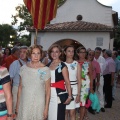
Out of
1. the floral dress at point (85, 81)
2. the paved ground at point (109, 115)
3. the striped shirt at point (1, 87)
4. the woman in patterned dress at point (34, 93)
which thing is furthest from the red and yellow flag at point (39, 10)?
the striped shirt at point (1, 87)

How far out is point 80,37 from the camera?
67.4 feet

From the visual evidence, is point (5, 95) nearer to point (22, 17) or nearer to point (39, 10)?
point (39, 10)

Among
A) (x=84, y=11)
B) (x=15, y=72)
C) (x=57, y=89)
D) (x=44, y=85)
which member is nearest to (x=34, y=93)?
(x=44, y=85)

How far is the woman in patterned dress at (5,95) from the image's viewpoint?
3547 mm

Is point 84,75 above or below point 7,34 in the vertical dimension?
below

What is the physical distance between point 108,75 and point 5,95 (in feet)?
19.5

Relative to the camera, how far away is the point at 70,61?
5.71m

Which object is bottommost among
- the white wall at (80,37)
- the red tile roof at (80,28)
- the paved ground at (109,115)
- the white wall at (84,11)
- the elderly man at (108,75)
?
the paved ground at (109,115)

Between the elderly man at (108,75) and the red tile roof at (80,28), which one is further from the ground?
the red tile roof at (80,28)

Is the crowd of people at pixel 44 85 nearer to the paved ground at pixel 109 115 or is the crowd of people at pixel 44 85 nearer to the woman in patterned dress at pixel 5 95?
the woman in patterned dress at pixel 5 95

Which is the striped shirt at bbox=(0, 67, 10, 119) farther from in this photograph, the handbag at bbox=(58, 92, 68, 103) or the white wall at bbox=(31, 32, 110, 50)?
the white wall at bbox=(31, 32, 110, 50)

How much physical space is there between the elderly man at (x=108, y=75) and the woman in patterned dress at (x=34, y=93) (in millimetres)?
→ 4883

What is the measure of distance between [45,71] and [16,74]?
4.30ft

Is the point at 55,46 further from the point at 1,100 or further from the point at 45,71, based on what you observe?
the point at 1,100
